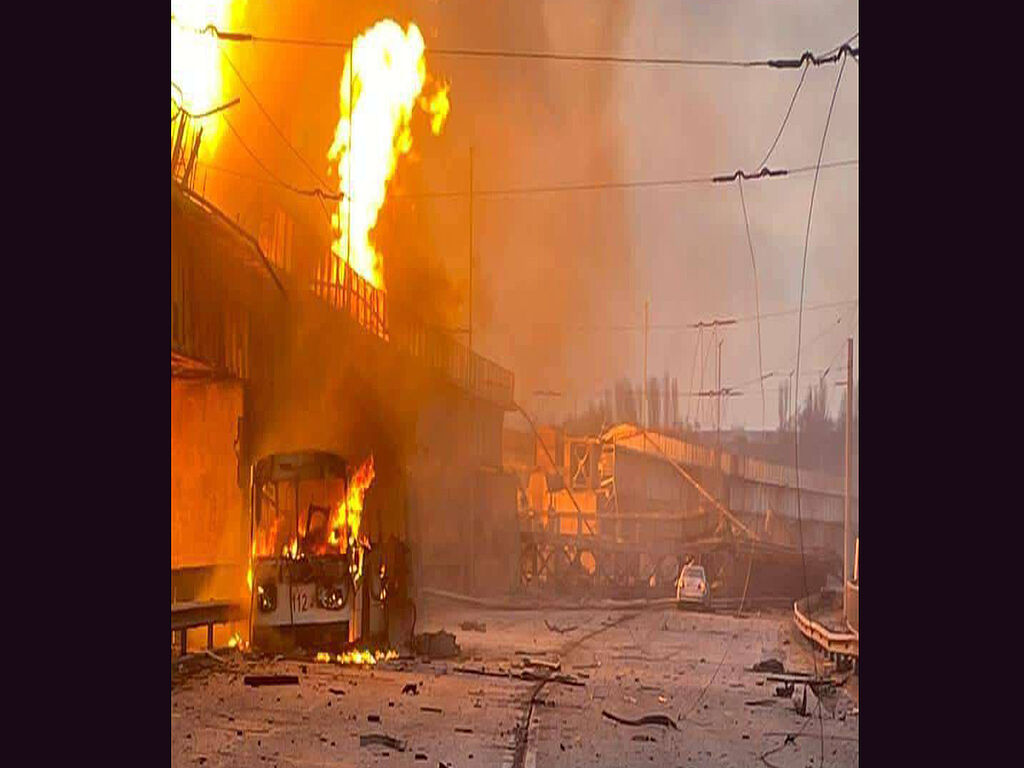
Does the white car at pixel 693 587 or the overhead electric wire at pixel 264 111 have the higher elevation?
the overhead electric wire at pixel 264 111

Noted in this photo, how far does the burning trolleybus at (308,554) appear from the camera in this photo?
184 inches

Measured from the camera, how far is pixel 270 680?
461 cm

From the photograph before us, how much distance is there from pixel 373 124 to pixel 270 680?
206cm

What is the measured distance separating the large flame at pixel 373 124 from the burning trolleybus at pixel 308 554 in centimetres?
74

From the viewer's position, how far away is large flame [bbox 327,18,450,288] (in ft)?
15.3

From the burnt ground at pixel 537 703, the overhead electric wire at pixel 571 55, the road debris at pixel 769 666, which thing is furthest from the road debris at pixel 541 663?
the overhead electric wire at pixel 571 55

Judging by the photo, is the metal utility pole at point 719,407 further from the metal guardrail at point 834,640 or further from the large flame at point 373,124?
the large flame at point 373,124

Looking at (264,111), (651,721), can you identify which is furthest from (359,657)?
(264,111)

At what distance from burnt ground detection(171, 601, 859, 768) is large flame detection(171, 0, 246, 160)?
195cm

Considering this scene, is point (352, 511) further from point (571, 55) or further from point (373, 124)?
point (571, 55)

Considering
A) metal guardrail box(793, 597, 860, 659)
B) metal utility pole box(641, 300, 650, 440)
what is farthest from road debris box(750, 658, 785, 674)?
metal utility pole box(641, 300, 650, 440)
